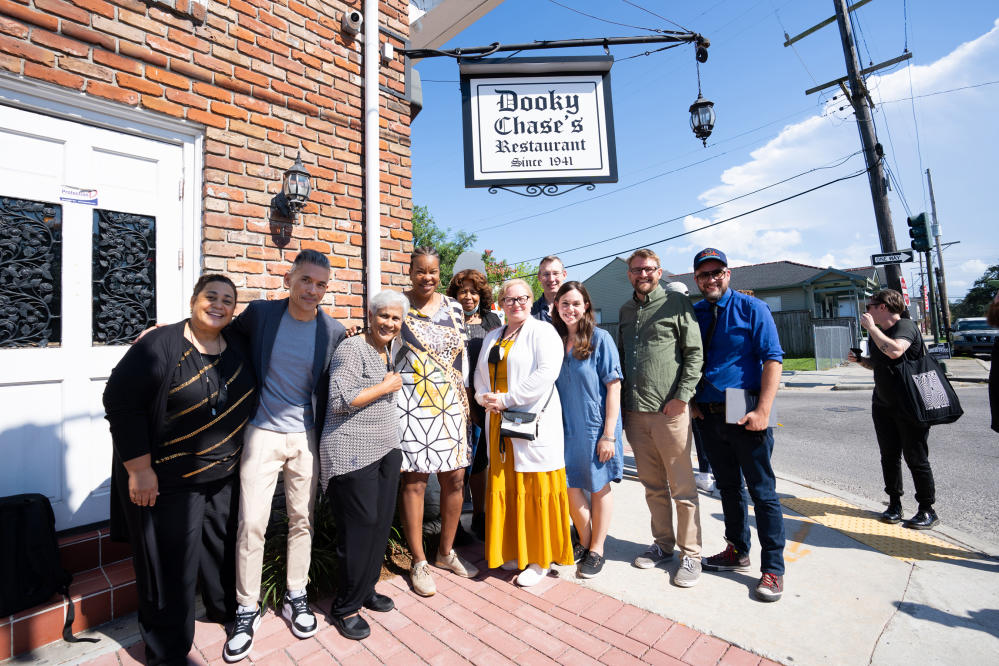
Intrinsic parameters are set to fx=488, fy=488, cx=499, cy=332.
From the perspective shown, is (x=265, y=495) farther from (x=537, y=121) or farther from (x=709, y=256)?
(x=537, y=121)

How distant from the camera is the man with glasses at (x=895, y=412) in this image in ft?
12.1

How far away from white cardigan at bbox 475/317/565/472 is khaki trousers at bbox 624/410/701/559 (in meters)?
0.56

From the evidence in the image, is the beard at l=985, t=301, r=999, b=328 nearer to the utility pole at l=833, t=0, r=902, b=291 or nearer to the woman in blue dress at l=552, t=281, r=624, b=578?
the woman in blue dress at l=552, t=281, r=624, b=578

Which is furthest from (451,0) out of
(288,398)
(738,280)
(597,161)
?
(738,280)

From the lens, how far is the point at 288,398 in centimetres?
251

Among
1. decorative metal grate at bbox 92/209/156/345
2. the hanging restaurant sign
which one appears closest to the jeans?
the hanging restaurant sign

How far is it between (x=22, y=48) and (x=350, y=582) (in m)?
3.27

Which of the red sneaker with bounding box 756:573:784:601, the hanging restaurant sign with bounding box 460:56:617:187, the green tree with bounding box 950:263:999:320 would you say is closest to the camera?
the red sneaker with bounding box 756:573:784:601

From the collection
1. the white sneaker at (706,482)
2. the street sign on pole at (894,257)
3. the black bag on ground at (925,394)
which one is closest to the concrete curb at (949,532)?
the black bag on ground at (925,394)

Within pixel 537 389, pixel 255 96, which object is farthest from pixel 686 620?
pixel 255 96

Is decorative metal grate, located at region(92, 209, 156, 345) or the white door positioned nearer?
the white door

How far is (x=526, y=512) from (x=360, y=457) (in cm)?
110

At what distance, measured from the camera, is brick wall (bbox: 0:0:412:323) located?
108 inches

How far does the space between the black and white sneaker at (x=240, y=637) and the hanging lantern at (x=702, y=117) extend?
229 inches
